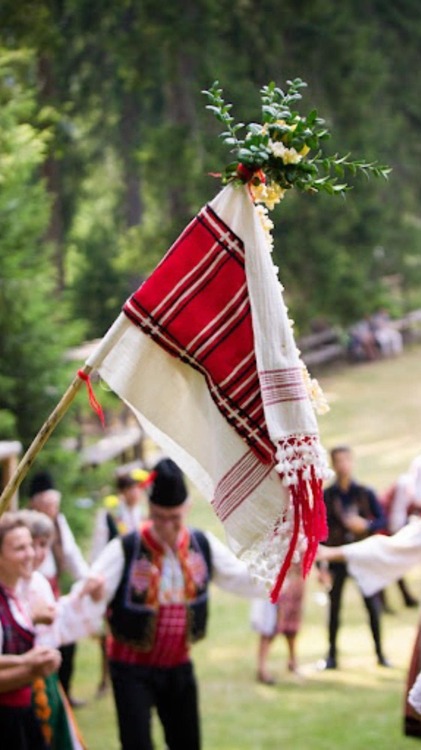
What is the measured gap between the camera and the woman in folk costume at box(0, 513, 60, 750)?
5.81 metres

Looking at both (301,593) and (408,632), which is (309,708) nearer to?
(301,593)

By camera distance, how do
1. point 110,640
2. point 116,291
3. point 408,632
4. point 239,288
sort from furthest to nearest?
point 116,291, point 408,632, point 110,640, point 239,288

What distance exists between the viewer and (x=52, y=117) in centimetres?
1441

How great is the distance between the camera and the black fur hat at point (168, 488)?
7.01 metres

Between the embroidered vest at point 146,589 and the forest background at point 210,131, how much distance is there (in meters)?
16.3

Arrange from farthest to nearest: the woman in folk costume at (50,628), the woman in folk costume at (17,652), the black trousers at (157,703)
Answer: the black trousers at (157,703) < the woman in folk costume at (50,628) < the woman in folk costume at (17,652)

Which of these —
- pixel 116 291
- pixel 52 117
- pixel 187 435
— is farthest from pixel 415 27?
pixel 187 435

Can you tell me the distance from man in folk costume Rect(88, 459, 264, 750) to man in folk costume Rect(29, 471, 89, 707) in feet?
5.44

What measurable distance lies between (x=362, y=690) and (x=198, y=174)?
1888cm

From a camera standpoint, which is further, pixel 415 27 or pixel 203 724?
pixel 415 27

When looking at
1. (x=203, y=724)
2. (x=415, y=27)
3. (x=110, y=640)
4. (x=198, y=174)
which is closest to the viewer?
(x=110, y=640)

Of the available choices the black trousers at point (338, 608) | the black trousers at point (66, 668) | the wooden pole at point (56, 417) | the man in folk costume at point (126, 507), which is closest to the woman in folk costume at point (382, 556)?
the black trousers at point (66, 668)

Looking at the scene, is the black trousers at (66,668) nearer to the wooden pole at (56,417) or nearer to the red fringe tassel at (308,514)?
the wooden pole at (56,417)

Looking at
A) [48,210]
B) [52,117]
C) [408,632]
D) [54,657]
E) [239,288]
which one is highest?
[52,117]
